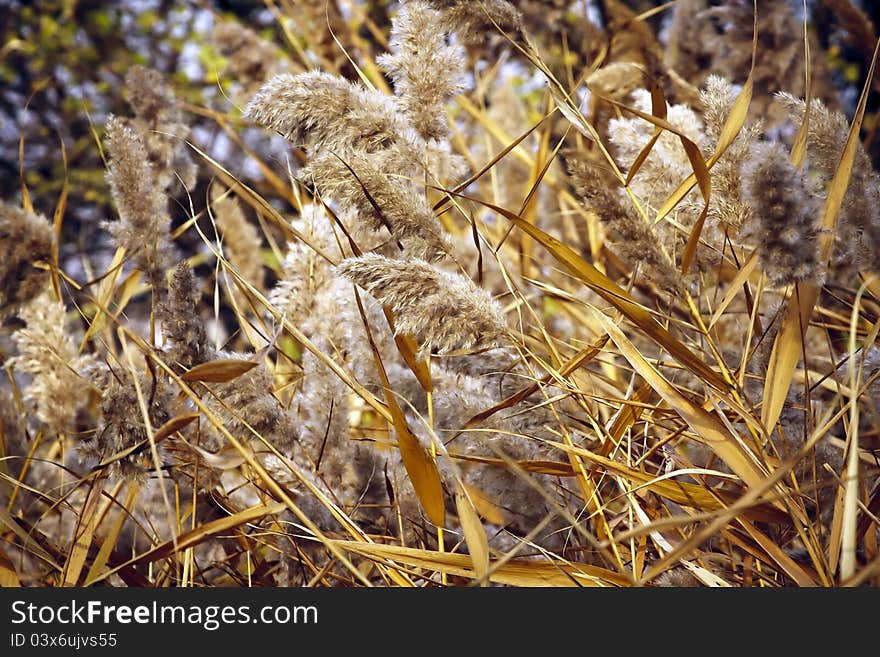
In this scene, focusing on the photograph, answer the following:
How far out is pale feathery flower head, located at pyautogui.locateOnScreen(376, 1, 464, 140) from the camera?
835 mm

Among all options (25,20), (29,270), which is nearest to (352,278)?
(29,270)

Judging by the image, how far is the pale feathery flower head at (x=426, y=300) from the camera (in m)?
0.63

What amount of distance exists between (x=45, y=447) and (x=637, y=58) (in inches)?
53.2

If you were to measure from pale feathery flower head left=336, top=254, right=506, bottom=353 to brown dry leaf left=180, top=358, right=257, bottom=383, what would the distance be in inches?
5.5

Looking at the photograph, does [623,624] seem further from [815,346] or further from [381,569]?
[815,346]

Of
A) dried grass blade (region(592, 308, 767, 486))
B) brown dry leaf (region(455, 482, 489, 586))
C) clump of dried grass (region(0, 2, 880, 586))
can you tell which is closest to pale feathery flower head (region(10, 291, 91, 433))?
clump of dried grass (region(0, 2, 880, 586))

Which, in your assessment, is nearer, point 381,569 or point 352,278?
point 352,278

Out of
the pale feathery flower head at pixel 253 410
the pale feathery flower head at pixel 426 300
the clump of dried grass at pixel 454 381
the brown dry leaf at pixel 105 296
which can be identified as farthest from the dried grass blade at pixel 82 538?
the pale feathery flower head at pixel 426 300

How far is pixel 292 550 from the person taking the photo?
0.81 meters

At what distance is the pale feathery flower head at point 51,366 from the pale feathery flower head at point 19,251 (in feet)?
0.37

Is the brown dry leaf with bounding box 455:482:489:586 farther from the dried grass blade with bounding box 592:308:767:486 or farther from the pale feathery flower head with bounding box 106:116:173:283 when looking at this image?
the pale feathery flower head with bounding box 106:116:173:283

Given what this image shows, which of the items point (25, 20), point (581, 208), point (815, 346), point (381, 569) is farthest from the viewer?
point (25, 20)

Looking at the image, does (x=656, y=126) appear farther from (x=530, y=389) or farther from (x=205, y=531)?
(x=205, y=531)

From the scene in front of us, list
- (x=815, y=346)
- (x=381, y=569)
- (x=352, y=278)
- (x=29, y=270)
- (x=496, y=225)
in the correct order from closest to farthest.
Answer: (x=352, y=278), (x=381, y=569), (x=29, y=270), (x=815, y=346), (x=496, y=225)
